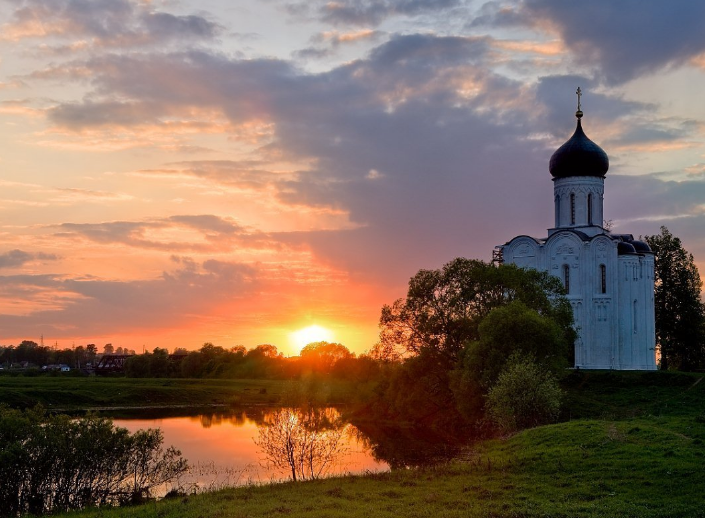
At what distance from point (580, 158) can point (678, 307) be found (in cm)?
1607

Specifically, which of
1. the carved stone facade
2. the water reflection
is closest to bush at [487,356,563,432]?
the water reflection

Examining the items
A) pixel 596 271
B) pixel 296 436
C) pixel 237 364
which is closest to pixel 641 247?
pixel 596 271

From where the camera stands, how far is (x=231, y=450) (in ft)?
123

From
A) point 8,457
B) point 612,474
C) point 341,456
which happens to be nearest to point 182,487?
point 8,457

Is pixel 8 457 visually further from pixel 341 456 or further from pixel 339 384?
pixel 339 384

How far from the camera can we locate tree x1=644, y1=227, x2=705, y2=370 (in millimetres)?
62312

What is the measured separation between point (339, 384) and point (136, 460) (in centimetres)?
5766

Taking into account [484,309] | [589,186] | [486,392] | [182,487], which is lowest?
[182,487]

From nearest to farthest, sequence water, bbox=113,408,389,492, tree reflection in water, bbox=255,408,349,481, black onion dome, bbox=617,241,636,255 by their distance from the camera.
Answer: tree reflection in water, bbox=255,408,349,481 < water, bbox=113,408,389,492 < black onion dome, bbox=617,241,636,255

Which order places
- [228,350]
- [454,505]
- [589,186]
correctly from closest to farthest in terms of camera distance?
[454,505], [589,186], [228,350]

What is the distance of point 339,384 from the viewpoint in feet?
267

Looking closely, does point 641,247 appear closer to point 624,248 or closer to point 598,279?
point 624,248

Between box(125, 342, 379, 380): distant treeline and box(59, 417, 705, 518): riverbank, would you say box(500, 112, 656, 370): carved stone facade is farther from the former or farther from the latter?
box(125, 342, 379, 380): distant treeline

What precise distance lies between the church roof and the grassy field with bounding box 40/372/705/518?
35631mm
